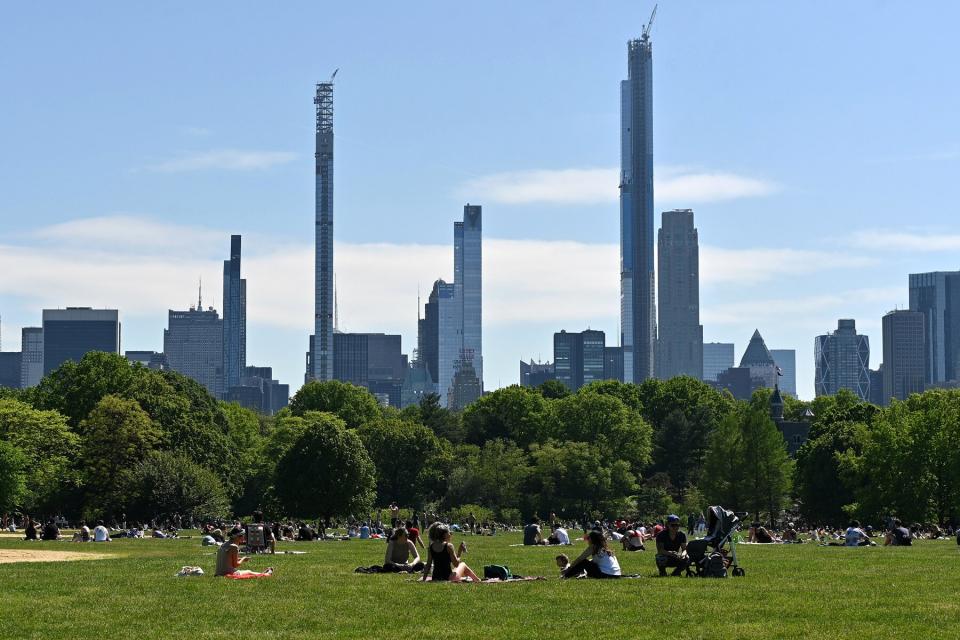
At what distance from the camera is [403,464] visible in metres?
125

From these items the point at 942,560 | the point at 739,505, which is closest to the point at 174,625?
the point at 942,560

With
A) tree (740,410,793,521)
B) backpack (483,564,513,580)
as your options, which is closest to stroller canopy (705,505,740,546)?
backpack (483,564,513,580)

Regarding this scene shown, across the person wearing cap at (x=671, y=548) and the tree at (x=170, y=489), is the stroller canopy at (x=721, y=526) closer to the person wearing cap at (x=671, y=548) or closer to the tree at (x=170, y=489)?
the person wearing cap at (x=671, y=548)

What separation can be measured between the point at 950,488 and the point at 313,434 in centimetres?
3589

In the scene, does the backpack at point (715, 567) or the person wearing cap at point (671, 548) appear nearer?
the backpack at point (715, 567)

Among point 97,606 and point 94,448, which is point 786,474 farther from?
point 97,606

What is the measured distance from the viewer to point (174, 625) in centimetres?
2080

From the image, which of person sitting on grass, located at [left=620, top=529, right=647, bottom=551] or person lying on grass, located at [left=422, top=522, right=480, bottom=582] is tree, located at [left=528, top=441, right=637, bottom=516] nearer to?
person sitting on grass, located at [left=620, top=529, right=647, bottom=551]

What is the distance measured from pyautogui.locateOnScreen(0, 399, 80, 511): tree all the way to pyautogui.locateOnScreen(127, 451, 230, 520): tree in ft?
12.9

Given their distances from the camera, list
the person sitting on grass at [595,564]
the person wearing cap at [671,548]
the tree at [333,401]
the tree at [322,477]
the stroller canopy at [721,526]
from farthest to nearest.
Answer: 1. the tree at [333,401]
2. the tree at [322,477]
3. the person wearing cap at [671,548]
4. the stroller canopy at [721,526]
5. the person sitting on grass at [595,564]

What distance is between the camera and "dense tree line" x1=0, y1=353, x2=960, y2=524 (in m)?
88.1

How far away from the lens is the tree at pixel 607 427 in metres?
134

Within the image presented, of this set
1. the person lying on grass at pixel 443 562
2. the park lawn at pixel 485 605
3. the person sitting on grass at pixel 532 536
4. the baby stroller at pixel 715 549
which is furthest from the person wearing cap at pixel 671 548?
the person sitting on grass at pixel 532 536

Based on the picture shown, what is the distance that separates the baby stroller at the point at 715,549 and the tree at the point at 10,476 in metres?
57.4
